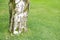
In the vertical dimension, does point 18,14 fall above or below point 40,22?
above

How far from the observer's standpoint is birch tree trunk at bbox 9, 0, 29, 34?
3.54 meters

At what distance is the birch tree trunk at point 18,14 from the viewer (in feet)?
11.6

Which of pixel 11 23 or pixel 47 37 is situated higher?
pixel 11 23

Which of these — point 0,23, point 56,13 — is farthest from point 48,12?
point 0,23

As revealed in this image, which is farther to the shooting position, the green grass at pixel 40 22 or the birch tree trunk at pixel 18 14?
the green grass at pixel 40 22

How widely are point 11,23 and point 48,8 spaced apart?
2077 mm

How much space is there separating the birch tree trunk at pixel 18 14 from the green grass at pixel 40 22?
0.14 metres

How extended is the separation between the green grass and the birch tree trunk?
0.14 metres

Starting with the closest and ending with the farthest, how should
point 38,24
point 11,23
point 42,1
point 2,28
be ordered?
point 11,23 < point 2,28 < point 38,24 < point 42,1

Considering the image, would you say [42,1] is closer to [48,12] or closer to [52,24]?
[48,12]

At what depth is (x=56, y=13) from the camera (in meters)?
5.11

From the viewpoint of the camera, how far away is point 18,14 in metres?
3.59

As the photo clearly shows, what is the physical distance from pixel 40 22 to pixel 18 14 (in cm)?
91

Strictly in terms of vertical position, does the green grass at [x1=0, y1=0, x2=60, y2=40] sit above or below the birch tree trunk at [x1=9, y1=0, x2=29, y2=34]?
below
